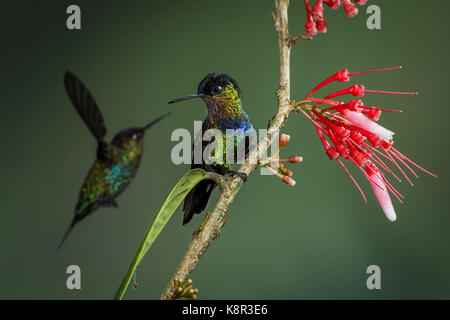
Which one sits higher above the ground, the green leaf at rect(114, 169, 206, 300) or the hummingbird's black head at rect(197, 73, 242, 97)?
the hummingbird's black head at rect(197, 73, 242, 97)

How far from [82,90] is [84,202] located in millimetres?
137

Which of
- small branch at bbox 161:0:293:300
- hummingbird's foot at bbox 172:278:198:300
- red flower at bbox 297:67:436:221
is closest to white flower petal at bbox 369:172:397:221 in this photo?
red flower at bbox 297:67:436:221

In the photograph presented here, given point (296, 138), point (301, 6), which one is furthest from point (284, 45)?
point (301, 6)

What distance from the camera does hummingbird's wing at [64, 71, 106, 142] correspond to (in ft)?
1.52

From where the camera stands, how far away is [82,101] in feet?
1.54

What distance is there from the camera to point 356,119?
0.52 metres

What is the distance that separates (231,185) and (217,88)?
0.12 meters

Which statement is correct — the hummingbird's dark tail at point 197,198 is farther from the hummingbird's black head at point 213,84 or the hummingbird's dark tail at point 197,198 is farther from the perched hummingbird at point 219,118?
the hummingbird's black head at point 213,84

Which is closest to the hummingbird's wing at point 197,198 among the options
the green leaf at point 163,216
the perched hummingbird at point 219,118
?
the perched hummingbird at point 219,118

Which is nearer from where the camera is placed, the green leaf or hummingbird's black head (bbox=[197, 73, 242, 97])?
the green leaf

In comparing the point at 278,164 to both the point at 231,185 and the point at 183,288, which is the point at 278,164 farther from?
the point at 183,288

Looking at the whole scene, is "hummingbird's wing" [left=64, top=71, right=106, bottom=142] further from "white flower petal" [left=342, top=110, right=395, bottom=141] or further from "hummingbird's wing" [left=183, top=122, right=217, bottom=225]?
"white flower petal" [left=342, top=110, right=395, bottom=141]

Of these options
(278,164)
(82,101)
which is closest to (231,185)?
(278,164)

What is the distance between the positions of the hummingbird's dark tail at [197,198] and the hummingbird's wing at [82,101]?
0.50ft
